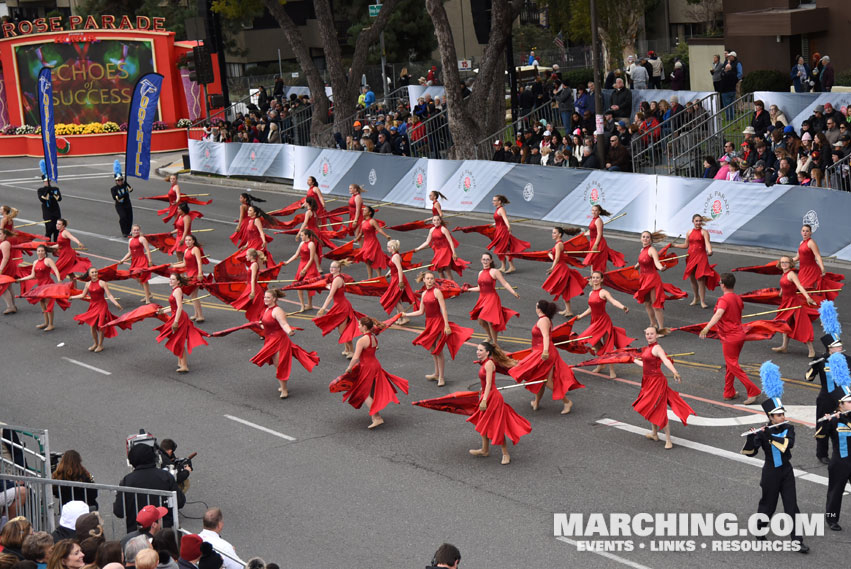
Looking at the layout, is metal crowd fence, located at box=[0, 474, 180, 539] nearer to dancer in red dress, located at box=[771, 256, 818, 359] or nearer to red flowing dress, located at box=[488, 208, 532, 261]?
dancer in red dress, located at box=[771, 256, 818, 359]

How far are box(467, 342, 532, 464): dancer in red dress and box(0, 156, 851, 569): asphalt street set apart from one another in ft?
1.22

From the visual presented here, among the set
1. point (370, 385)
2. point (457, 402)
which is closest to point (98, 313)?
point (370, 385)

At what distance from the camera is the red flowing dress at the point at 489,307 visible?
56.5 feet

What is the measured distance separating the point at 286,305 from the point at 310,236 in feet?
7.10

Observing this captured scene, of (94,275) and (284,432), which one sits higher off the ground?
(94,275)

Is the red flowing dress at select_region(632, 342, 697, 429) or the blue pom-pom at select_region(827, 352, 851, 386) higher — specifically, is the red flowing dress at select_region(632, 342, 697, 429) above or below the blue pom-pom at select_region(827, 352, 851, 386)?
below

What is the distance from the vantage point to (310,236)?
791 inches

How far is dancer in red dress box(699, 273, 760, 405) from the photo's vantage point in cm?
1478

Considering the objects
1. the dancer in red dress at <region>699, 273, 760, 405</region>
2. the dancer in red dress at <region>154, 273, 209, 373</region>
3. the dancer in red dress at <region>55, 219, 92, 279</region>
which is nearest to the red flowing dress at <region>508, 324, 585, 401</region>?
the dancer in red dress at <region>699, 273, 760, 405</region>

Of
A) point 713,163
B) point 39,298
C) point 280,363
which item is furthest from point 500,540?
point 713,163

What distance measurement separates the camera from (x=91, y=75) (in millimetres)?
47312

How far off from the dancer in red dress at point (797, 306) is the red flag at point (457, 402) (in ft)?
17.6

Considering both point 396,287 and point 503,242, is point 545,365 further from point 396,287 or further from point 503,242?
point 503,242

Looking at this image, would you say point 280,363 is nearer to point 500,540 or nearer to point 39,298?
point 500,540
